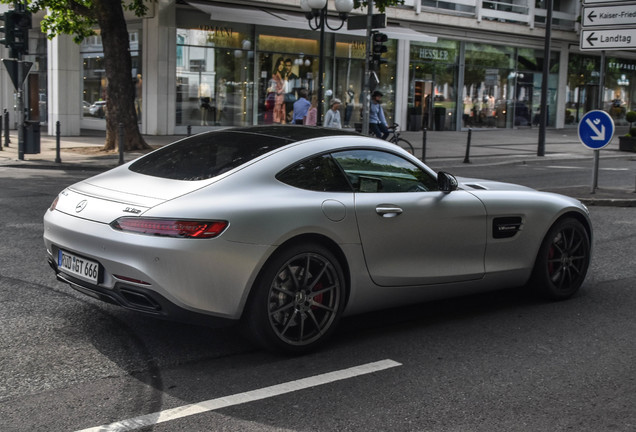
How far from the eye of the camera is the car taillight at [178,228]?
171 inches

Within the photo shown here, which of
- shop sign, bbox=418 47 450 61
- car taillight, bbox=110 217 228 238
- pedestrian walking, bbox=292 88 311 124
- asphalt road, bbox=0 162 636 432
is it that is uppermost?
shop sign, bbox=418 47 450 61

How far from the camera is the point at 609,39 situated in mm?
13109

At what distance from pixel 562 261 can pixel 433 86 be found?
30300 millimetres

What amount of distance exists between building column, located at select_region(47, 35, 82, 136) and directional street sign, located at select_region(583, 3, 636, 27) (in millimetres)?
18894

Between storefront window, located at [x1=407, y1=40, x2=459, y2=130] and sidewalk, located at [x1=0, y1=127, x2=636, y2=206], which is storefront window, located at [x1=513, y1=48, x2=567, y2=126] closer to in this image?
sidewalk, located at [x1=0, y1=127, x2=636, y2=206]

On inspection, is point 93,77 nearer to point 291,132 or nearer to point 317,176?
point 291,132

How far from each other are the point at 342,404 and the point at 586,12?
11457 millimetres

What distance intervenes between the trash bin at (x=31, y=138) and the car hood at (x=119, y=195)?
13690 mm

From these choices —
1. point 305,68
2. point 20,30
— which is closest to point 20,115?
point 20,30

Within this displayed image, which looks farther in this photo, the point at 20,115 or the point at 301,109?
the point at 301,109

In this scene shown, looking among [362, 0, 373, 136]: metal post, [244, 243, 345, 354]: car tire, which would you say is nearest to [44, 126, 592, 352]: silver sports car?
[244, 243, 345, 354]: car tire

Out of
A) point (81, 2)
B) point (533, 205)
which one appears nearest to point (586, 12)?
point (533, 205)

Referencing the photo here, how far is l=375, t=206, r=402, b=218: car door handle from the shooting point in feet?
16.7

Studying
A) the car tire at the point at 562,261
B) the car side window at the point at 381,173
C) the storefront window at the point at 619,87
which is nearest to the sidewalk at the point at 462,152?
the car tire at the point at 562,261
